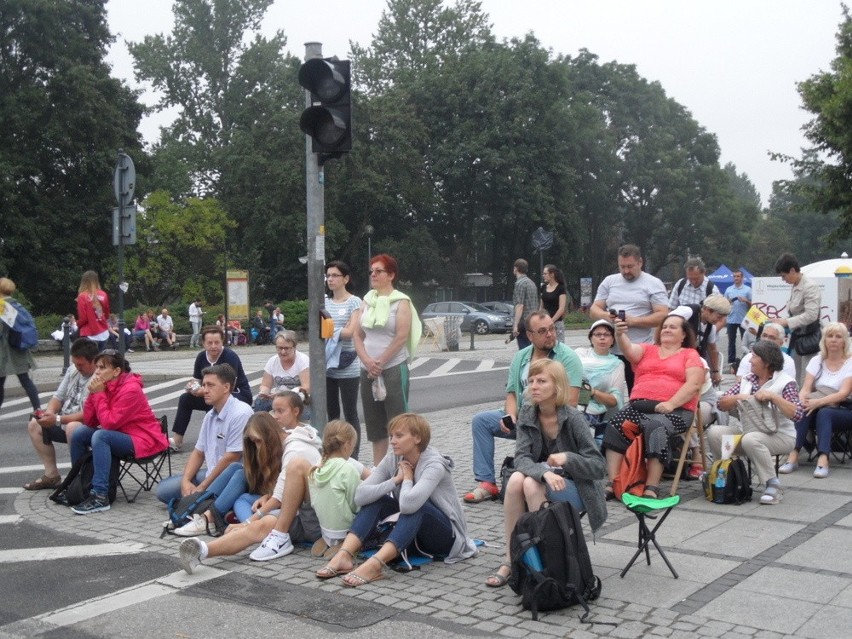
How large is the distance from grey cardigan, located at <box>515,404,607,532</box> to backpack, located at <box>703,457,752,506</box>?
206 cm

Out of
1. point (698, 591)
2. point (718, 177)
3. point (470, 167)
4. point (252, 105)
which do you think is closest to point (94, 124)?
point (252, 105)

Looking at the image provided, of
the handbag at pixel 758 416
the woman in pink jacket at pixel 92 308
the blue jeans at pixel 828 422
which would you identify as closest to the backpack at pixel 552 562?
the handbag at pixel 758 416

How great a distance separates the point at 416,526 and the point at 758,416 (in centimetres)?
349

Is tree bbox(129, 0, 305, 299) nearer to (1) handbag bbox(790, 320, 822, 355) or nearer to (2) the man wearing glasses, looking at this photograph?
(1) handbag bbox(790, 320, 822, 355)

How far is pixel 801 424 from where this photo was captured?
8891mm

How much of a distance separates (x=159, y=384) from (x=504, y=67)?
37867 millimetres

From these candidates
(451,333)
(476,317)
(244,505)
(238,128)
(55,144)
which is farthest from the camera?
(238,128)

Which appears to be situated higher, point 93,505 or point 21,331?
point 21,331

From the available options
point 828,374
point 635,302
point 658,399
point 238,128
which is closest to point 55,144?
point 238,128

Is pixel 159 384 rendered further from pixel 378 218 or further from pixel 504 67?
pixel 504 67

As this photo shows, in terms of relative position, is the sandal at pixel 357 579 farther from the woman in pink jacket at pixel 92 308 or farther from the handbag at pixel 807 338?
the woman in pink jacket at pixel 92 308

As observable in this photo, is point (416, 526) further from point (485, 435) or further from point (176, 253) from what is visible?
point (176, 253)

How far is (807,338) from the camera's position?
11.0m

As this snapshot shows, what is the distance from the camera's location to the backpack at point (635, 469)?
7105 millimetres
